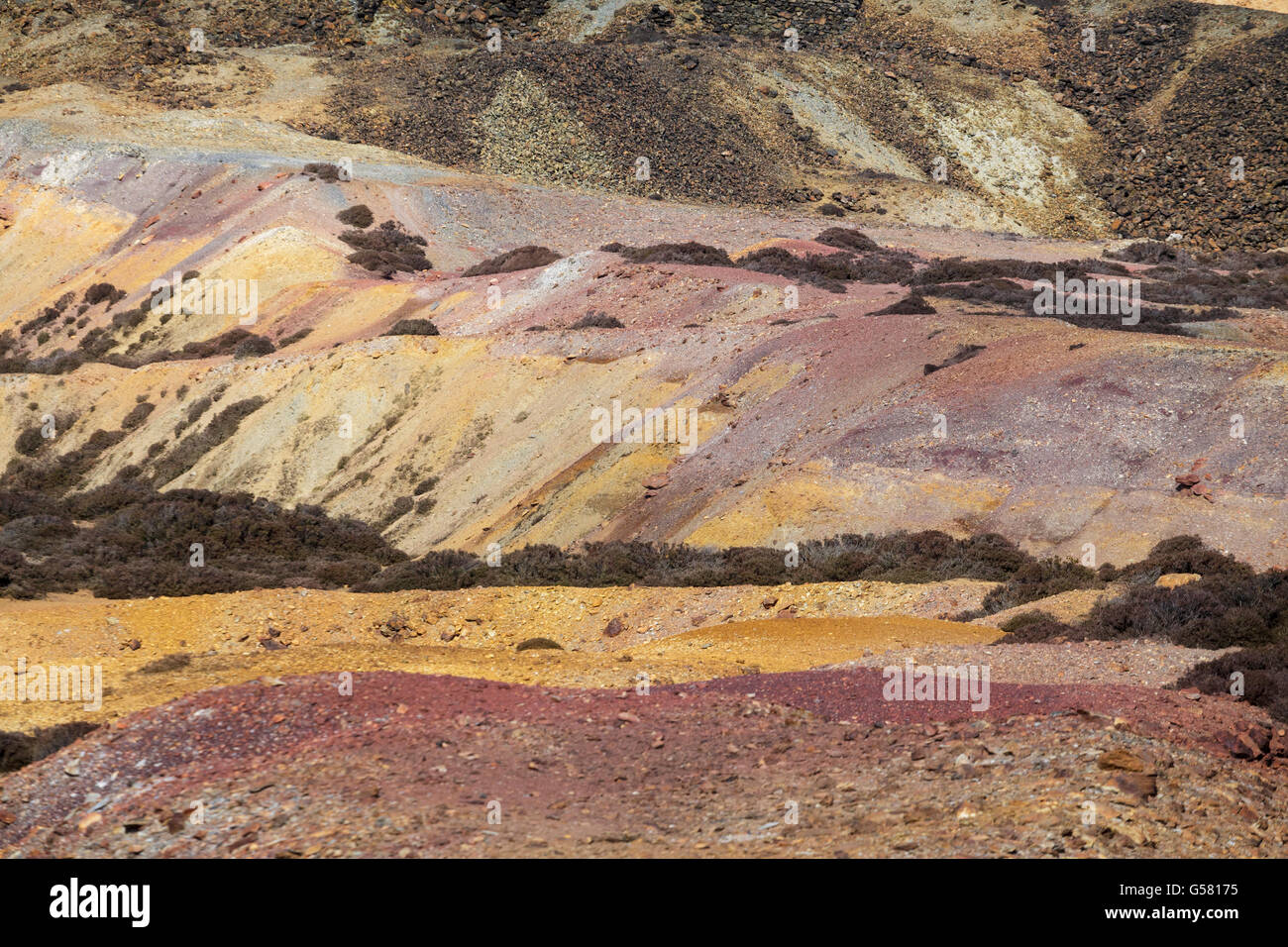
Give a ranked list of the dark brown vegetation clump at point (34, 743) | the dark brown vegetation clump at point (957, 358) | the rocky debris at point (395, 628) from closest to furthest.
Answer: the dark brown vegetation clump at point (34, 743)
the rocky debris at point (395, 628)
the dark brown vegetation clump at point (957, 358)

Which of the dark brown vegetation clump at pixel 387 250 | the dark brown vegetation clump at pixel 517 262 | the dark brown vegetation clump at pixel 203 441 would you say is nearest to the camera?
the dark brown vegetation clump at pixel 203 441

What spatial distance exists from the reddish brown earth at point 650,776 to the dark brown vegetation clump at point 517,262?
32.0 metres

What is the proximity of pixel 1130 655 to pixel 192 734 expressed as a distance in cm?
968

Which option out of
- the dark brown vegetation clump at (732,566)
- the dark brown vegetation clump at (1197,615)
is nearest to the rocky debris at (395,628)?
the dark brown vegetation clump at (732,566)

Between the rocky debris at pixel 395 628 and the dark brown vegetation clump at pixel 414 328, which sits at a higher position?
the dark brown vegetation clump at pixel 414 328

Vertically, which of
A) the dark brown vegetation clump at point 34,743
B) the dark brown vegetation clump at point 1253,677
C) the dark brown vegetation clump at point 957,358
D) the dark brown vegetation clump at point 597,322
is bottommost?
the dark brown vegetation clump at point 34,743

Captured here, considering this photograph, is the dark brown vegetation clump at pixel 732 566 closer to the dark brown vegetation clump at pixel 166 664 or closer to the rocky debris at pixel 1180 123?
the dark brown vegetation clump at pixel 166 664

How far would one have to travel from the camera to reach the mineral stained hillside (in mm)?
10617

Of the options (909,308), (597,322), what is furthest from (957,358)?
(597,322)

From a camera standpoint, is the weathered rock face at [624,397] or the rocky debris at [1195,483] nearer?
the rocky debris at [1195,483]

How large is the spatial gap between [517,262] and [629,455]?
63.2 feet

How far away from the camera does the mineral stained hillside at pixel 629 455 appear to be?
34.8 feet

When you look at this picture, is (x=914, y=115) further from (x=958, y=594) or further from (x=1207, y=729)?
(x=1207, y=729)
